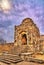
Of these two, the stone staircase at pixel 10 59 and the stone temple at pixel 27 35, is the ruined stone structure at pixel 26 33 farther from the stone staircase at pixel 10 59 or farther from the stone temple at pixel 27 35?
the stone staircase at pixel 10 59

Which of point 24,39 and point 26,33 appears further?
point 24,39

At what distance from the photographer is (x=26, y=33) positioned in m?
7.21

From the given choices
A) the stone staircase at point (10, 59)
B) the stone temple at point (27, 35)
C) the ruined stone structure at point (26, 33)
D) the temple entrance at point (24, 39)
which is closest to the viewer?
the stone staircase at point (10, 59)

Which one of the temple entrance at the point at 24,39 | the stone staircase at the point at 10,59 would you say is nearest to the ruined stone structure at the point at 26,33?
the temple entrance at the point at 24,39

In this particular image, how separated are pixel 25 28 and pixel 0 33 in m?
1.18

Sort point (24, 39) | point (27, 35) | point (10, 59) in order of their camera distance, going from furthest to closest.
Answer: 1. point (24, 39)
2. point (27, 35)
3. point (10, 59)

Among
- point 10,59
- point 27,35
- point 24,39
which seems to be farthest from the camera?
point 24,39

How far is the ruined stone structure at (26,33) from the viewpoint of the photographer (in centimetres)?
693

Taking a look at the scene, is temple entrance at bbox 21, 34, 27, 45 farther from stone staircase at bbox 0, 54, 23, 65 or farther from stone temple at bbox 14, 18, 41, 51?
stone staircase at bbox 0, 54, 23, 65

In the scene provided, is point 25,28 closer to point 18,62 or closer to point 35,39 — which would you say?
point 35,39

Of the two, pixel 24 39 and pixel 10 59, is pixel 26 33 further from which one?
pixel 10 59

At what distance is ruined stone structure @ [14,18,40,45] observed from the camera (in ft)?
22.7

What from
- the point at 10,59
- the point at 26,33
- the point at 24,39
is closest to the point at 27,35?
the point at 26,33

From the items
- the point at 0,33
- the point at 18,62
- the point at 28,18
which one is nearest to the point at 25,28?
the point at 28,18
